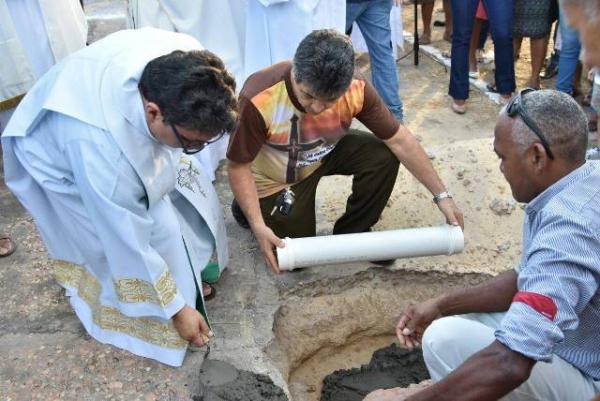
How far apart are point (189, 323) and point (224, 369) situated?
0.85 ft

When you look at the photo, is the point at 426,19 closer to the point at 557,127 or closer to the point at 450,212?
the point at 450,212

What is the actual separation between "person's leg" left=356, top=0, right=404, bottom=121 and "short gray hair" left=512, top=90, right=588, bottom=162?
3.18m

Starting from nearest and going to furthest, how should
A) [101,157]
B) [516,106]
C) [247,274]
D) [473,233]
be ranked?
[516,106] → [101,157] → [247,274] → [473,233]

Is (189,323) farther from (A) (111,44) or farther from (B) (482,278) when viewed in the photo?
(B) (482,278)

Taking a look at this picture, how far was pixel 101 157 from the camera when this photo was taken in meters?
2.52

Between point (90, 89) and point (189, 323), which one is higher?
point (90, 89)

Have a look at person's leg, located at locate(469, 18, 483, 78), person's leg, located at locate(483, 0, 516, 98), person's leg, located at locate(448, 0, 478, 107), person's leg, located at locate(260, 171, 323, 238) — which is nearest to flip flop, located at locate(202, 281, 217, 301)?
person's leg, located at locate(260, 171, 323, 238)

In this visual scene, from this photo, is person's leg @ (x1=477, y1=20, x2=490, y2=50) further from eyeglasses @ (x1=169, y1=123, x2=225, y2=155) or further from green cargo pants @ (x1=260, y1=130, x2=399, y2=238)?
eyeglasses @ (x1=169, y1=123, x2=225, y2=155)

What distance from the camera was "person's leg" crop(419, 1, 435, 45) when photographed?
7543 millimetres

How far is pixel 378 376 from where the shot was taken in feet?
11.1

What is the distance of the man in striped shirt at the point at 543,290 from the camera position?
1776mm

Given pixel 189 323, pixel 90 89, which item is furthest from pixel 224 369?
pixel 90 89

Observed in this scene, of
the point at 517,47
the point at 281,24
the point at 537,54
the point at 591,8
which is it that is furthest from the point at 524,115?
the point at 517,47

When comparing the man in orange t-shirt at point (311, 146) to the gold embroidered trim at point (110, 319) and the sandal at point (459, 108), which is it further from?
the sandal at point (459, 108)
